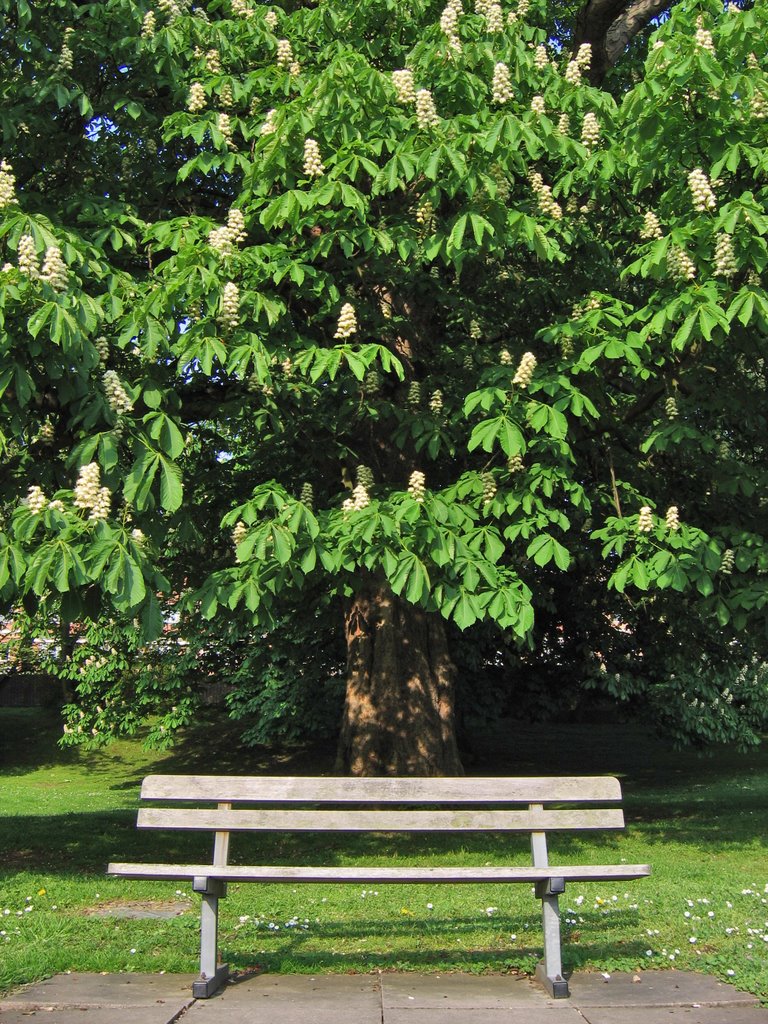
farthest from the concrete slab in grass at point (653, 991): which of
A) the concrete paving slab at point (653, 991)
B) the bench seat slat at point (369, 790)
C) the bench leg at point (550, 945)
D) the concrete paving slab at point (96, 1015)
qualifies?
the concrete paving slab at point (96, 1015)

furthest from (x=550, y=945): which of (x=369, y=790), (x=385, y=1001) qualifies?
(x=369, y=790)

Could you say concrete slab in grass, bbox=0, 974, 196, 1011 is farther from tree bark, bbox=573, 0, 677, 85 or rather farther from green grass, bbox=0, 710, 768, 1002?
tree bark, bbox=573, 0, 677, 85

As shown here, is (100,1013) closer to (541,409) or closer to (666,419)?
(541,409)

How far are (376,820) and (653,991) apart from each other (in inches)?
54.4

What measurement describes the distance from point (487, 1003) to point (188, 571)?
581cm

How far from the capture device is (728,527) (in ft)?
25.2

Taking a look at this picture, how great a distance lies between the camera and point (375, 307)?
825 centimetres

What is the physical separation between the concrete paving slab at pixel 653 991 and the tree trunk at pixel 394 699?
19.3 feet

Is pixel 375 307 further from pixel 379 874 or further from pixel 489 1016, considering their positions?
pixel 489 1016

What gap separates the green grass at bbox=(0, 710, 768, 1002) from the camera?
5051 mm

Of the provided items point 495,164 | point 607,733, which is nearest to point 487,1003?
point 495,164

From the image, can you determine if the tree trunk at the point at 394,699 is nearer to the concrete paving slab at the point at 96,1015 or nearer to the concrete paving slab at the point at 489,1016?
the concrete paving slab at the point at 489,1016

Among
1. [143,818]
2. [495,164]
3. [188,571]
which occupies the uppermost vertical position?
[495,164]

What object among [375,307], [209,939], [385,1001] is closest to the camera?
[385,1001]
